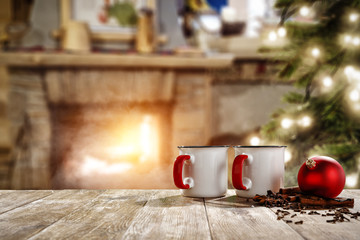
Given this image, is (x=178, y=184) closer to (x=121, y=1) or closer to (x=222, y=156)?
(x=222, y=156)

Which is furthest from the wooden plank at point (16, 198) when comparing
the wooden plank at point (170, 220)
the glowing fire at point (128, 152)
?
the glowing fire at point (128, 152)

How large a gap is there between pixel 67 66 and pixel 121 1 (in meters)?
0.74

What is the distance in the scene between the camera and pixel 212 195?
0.62 m

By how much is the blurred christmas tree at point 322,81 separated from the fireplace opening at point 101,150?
125 centimetres

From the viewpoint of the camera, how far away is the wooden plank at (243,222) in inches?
15.5

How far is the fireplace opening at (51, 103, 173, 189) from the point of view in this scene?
86.2 inches

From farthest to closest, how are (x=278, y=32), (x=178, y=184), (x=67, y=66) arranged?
(x=67, y=66)
(x=278, y=32)
(x=178, y=184)

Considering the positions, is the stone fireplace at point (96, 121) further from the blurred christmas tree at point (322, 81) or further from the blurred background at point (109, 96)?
the blurred christmas tree at point (322, 81)

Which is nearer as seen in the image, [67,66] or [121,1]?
[67,66]

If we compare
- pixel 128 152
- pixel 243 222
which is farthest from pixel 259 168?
pixel 128 152

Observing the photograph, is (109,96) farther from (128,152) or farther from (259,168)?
(259,168)

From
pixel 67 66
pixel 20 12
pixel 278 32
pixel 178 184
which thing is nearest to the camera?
pixel 178 184

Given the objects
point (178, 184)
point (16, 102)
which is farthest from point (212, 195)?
point (16, 102)

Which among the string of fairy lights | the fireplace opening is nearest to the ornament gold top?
the string of fairy lights
